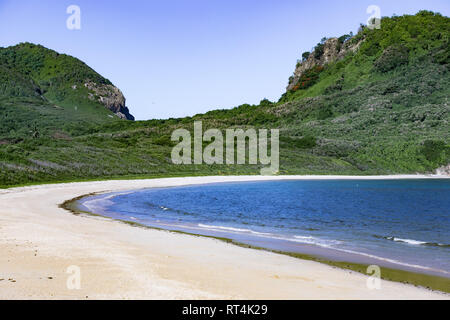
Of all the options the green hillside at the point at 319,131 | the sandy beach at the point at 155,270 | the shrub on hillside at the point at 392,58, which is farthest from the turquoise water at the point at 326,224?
the shrub on hillside at the point at 392,58

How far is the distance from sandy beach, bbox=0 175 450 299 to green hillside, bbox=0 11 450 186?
3479 cm

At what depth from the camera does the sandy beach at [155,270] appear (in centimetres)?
945

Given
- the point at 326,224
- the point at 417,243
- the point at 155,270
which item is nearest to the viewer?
the point at 155,270

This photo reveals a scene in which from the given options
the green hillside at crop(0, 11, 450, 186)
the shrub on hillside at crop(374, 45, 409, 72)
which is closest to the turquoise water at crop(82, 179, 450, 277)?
the green hillside at crop(0, 11, 450, 186)

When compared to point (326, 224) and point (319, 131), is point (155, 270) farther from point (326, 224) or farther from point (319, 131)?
point (319, 131)

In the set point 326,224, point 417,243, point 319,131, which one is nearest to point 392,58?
point 319,131

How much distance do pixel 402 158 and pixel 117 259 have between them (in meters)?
99.1

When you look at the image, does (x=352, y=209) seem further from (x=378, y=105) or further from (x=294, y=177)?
(x=378, y=105)

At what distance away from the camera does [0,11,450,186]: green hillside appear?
6994 cm

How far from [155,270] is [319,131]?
126693 mm

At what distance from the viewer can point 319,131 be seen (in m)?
133

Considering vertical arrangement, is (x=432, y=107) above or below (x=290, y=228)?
above
